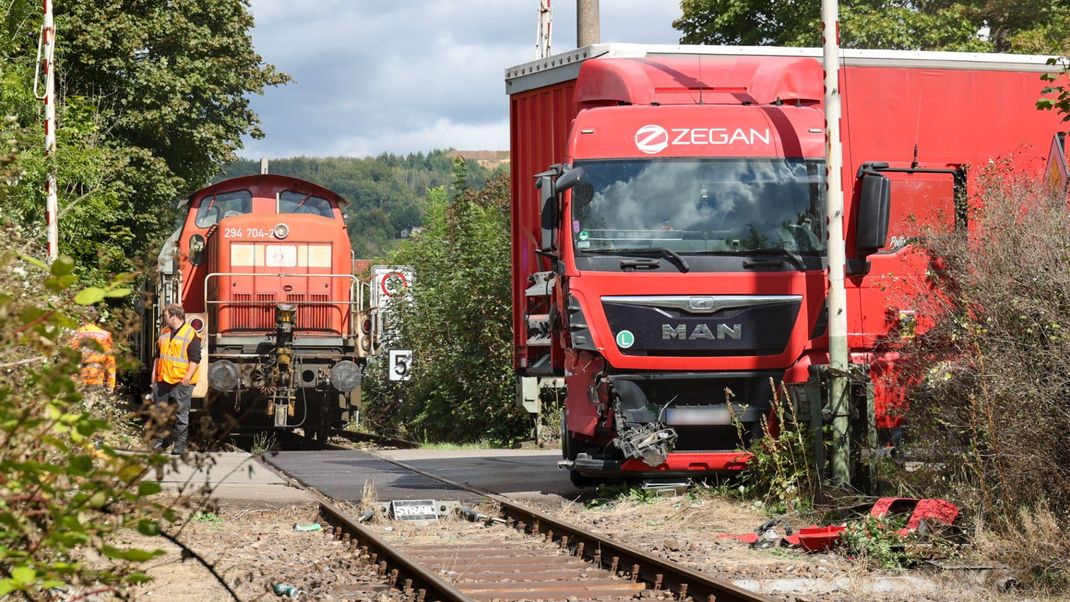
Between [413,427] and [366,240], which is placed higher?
[366,240]

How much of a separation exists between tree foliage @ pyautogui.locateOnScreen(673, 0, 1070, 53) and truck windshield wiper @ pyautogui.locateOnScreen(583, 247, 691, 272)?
61.7ft

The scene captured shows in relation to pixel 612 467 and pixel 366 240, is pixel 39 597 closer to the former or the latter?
pixel 612 467

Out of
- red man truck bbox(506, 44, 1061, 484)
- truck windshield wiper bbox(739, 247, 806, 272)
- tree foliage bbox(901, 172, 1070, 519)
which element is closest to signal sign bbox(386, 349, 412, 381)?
red man truck bbox(506, 44, 1061, 484)

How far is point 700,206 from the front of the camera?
10.3 meters

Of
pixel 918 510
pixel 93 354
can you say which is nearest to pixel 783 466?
pixel 918 510

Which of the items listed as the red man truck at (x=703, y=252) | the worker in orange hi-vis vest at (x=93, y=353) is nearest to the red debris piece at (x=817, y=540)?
the red man truck at (x=703, y=252)

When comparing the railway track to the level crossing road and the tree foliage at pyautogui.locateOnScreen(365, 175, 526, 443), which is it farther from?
the tree foliage at pyautogui.locateOnScreen(365, 175, 526, 443)

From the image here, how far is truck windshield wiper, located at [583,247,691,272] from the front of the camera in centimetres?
1009

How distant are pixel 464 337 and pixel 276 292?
508cm

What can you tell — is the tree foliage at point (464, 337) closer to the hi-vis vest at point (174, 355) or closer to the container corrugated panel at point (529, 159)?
the hi-vis vest at point (174, 355)

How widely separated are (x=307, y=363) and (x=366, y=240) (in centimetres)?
10270

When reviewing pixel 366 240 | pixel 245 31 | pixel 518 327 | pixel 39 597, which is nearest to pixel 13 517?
pixel 39 597

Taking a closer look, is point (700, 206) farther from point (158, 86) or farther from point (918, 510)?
point (158, 86)

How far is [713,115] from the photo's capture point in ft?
34.7
